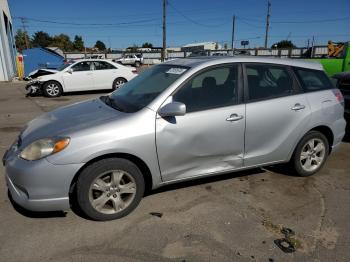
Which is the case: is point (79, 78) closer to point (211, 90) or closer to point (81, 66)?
point (81, 66)

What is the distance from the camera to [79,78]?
13.1m

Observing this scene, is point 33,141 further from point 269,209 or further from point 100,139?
point 269,209

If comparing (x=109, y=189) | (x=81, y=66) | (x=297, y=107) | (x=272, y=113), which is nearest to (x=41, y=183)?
(x=109, y=189)

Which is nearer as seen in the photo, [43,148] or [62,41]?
[43,148]

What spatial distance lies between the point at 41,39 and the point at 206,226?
122363 millimetres

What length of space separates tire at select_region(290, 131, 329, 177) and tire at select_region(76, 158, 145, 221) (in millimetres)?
2244

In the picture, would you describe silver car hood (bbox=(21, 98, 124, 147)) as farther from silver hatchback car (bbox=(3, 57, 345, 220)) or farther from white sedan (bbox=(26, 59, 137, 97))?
white sedan (bbox=(26, 59, 137, 97))

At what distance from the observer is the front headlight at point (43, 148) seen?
9.79 ft

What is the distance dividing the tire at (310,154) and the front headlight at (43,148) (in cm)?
302

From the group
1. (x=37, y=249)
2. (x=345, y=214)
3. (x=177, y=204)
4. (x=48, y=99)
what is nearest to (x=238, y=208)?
(x=177, y=204)

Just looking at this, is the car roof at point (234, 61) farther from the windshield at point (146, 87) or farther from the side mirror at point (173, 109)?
the side mirror at point (173, 109)

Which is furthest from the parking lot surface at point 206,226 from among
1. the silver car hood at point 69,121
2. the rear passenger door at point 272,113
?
the silver car hood at point 69,121

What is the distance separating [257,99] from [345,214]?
1.62 m

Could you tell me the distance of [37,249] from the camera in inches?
113
